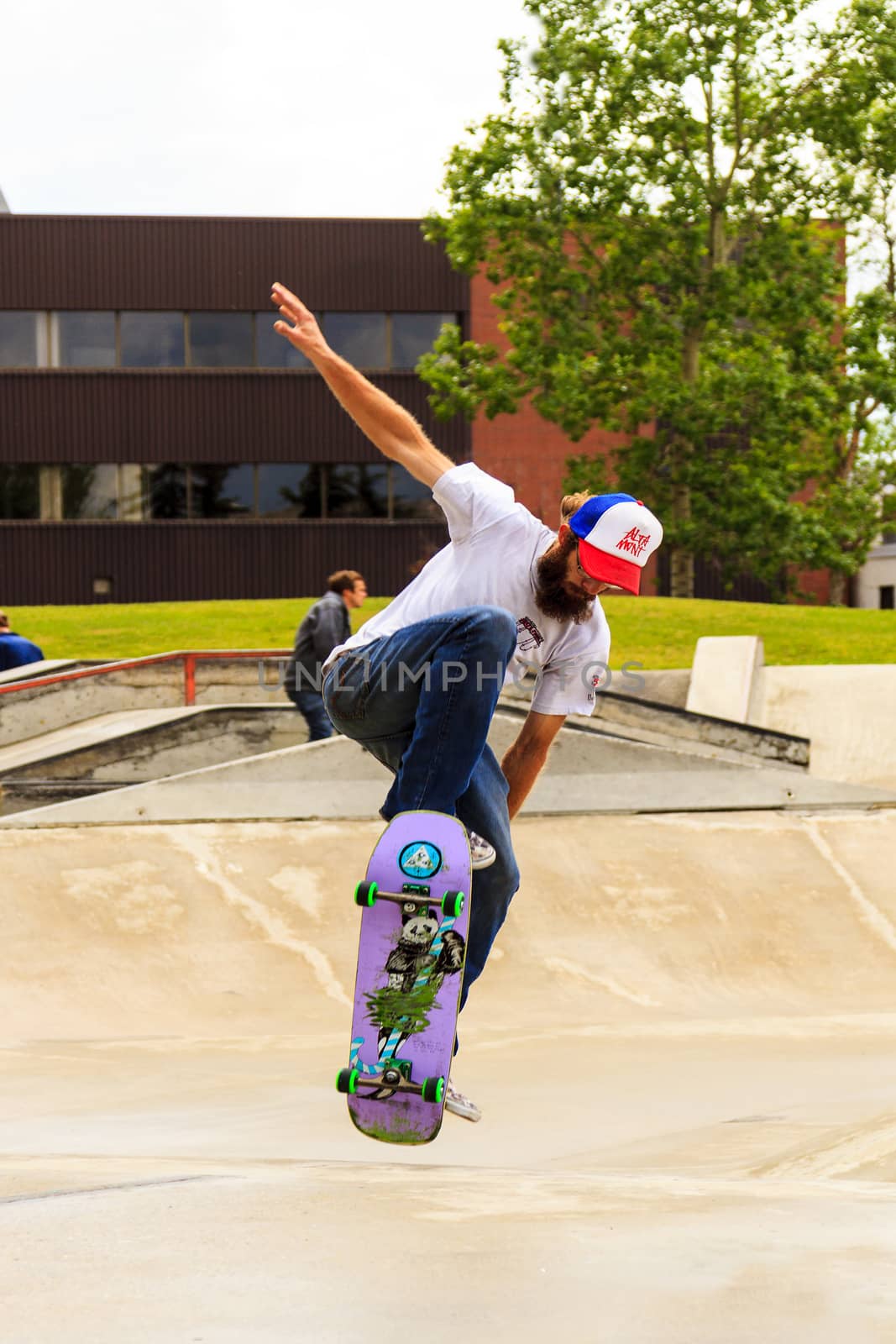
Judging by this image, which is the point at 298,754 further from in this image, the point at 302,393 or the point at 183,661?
the point at 302,393

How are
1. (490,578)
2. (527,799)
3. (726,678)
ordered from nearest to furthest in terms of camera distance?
(490,578), (527,799), (726,678)

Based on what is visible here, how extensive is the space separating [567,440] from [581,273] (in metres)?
7.35

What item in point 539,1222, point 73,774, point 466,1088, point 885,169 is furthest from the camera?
point 885,169

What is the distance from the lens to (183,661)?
44.3ft

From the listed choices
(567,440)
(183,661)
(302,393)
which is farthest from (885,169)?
(183,661)

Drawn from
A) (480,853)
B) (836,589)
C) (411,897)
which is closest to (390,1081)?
(411,897)

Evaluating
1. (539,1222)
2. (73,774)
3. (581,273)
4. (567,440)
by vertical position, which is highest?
(581,273)

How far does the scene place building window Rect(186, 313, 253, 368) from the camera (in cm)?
2958

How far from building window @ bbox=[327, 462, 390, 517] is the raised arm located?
26661 mm

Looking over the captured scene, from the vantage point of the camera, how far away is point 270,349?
29922mm

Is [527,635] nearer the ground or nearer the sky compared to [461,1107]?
nearer the sky

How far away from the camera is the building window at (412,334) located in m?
30.2

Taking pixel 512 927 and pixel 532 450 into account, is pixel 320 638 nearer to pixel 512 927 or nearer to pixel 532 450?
pixel 512 927

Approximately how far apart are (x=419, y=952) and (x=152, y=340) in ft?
93.7
